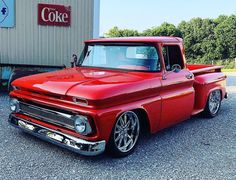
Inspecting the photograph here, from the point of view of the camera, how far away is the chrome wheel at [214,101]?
265 inches

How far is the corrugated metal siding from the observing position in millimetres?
9383

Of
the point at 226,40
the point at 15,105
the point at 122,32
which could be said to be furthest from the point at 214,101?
the point at 226,40

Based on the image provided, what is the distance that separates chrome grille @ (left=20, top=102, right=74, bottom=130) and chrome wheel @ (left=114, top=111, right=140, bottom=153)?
65cm

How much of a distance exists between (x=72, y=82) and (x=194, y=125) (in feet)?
9.67

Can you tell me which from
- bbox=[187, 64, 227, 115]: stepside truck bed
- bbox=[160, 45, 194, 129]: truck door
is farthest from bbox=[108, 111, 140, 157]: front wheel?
bbox=[187, 64, 227, 115]: stepside truck bed

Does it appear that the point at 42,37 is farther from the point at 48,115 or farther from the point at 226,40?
the point at 226,40

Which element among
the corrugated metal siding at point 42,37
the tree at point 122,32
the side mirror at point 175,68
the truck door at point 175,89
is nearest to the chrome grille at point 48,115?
the truck door at point 175,89

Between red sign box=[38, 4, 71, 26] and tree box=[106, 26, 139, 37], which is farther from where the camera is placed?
tree box=[106, 26, 139, 37]

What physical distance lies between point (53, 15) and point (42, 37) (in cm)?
78

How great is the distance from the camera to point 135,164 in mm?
4164

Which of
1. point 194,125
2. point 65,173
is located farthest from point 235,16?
point 65,173

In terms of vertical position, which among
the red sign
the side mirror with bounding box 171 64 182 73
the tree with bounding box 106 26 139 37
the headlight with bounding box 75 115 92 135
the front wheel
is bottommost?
the front wheel

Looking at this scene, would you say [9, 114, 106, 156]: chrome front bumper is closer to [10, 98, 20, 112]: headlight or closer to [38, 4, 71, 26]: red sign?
[10, 98, 20, 112]: headlight

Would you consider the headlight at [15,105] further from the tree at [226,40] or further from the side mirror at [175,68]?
the tree at [226,40]
